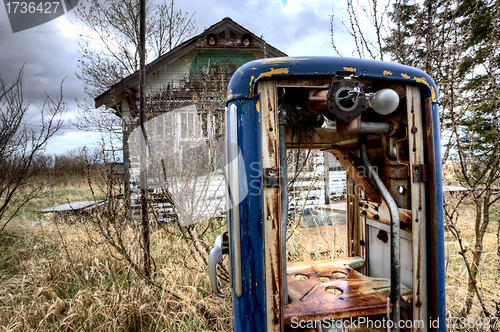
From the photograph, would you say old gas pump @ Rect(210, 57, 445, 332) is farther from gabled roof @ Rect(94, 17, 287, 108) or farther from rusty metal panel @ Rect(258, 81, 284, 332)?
gabled roof @ Rect(94, 17, 287, 108)

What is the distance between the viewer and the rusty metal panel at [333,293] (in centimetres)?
137

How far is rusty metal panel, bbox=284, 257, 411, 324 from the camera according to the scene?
1.37 m

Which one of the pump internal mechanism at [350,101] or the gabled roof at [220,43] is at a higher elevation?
the gabled roof at [220,43]

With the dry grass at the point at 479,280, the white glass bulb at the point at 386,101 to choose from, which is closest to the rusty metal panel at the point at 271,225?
the white glass bulb at the point at 386,101

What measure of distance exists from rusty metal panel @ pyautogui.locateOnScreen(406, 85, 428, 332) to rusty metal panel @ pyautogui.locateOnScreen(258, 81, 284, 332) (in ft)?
2.52

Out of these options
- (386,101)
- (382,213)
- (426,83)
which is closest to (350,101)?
(386,101)

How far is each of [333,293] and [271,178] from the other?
908 mm

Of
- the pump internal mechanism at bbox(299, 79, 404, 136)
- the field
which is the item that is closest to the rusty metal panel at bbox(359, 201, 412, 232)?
the pump internal mechanism at bbox(299, 79, 404, 136)

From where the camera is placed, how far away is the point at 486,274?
126 inches

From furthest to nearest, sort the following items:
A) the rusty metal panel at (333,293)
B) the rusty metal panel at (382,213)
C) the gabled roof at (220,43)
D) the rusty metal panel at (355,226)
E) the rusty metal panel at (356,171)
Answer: the gabled roof at (220,43) < the rusty metal panel at (355,226) < the rusty metal panel at (356,171) < the rusty metal panel at (382,213) < the rusty metal panel at (333,293)

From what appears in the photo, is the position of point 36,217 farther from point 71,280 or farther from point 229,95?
point 229,95

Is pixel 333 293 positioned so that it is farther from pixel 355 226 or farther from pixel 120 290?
pixel 120 290

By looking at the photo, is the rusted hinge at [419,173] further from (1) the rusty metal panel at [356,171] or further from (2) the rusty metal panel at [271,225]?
(2) the rusty metal panel at [271,225]

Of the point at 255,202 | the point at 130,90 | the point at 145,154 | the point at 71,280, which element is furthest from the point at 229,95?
the point at 130,90
